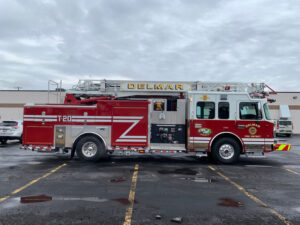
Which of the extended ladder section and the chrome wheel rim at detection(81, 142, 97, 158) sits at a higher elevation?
the extended ladder section

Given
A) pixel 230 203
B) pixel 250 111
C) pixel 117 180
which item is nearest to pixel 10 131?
pixel 117 180

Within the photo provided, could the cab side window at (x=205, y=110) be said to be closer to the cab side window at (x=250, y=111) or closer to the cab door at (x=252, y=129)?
the cab door at (x=252, y=129)

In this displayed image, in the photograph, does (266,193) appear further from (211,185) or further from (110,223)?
(110,223)

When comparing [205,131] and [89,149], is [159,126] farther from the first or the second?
[89,149]

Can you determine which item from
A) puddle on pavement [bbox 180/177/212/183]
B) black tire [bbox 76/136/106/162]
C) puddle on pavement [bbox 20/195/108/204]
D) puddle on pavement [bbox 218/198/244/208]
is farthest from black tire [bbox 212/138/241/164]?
puddle on pavement [bbox 20/195/108/204]

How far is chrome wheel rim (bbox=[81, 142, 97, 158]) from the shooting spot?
10.6 metres

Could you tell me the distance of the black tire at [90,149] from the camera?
10570 mm

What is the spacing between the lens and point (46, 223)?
4316mm

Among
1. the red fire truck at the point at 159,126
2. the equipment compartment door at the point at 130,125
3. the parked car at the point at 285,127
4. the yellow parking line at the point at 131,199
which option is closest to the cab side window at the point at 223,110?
the red fire truck at the point at 159,126

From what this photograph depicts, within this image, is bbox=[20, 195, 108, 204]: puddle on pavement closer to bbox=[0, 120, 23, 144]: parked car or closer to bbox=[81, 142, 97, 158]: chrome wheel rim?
bbox=[81, 142, 97, 158]: chrome wheel rim

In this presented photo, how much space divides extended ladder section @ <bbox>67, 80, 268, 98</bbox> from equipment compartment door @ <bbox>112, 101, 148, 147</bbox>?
0.82 metres

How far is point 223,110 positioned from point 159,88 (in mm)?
2774

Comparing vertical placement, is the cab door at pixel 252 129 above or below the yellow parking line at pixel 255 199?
above

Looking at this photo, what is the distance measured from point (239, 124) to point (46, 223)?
8214 mm
